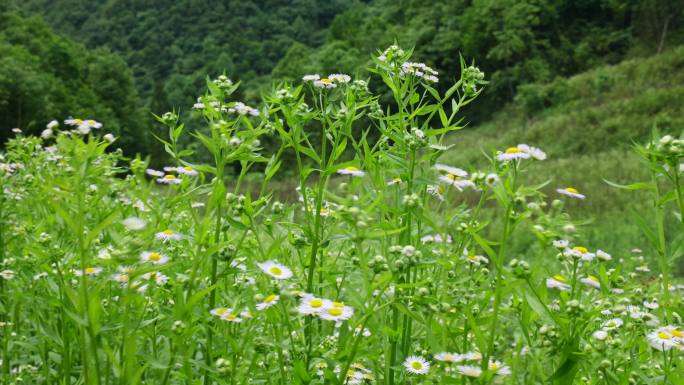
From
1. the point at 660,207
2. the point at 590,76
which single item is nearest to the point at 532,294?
the point at 660,207

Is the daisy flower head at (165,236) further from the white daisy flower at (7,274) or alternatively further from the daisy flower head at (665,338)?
the daisy flower head at (665,338)

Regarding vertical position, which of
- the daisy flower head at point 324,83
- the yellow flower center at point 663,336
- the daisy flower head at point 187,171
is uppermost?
the daisy flower head at point 324,83

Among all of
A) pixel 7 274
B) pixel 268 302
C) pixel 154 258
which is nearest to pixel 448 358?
pixel 268 302

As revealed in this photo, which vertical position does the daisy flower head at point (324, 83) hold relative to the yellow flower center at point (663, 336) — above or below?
above

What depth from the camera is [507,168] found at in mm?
1732

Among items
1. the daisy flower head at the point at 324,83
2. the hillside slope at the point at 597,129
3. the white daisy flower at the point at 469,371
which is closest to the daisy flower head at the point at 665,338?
the white daisy flower at the point at 469,371

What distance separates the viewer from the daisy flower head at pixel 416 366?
4.99 feet

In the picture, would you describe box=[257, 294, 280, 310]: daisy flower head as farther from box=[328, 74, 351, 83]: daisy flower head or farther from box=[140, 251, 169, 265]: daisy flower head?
box=[328, 74, 351, 83]: daisy flower head

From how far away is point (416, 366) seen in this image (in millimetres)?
1568

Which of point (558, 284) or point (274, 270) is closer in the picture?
point (274, 270)

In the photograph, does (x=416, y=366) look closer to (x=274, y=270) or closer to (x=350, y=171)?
(x=274, y=270)

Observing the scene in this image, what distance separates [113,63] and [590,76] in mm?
30664

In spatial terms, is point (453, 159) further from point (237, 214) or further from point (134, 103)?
point (134, 103)

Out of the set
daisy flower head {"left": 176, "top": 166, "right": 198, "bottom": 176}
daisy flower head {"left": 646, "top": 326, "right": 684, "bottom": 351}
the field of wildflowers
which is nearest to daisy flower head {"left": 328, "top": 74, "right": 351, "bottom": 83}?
the field of wildflowers
